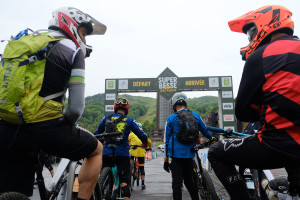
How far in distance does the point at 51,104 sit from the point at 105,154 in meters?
2.57

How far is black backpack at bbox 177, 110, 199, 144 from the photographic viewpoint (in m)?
4.05

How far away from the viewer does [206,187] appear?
371 centimetres

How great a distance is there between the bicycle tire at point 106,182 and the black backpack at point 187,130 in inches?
52.3

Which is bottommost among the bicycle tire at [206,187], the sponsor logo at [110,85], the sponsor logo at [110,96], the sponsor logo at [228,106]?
the bicycle tire at [206,187]

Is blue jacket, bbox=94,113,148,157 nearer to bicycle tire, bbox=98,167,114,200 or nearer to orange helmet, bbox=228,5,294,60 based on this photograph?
bicycle tire, bbox=98,167,114,200

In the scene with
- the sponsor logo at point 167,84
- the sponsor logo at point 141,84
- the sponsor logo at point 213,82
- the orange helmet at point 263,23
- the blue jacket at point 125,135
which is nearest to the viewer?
the orange helmet at point 263,23

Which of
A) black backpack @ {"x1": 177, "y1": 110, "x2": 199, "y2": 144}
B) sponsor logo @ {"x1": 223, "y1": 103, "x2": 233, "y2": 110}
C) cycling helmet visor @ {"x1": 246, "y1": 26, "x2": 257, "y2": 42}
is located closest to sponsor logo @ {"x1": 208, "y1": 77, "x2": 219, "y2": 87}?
sponsor logo @ {"x1": 223, "y1": 103, "x2": 233, "y2": 110}

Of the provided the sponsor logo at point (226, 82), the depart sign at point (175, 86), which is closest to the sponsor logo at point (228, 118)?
the depart sign at point (175, 86)

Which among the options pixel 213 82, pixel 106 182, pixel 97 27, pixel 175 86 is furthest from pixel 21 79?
pixel 213 82

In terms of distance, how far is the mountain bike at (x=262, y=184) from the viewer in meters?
2.23

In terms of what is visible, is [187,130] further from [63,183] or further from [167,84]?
[167,84]

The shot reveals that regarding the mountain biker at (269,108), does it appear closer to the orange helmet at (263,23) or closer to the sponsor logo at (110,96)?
the orange helmet at (263,23)

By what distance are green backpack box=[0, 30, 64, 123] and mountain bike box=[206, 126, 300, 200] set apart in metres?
1.79

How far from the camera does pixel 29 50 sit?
5.74 feet
